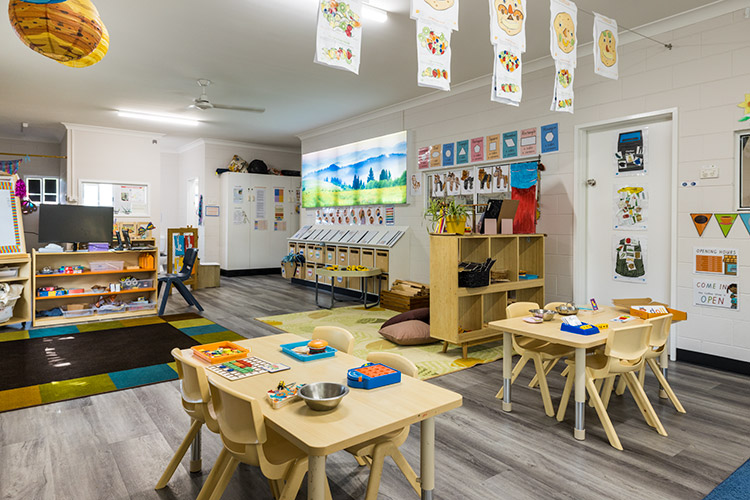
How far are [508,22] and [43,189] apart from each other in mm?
11516

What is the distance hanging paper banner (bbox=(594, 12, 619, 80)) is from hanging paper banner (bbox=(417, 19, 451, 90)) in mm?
1470

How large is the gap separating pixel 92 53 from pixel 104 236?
4.19m

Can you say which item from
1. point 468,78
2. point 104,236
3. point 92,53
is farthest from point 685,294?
point 104,236

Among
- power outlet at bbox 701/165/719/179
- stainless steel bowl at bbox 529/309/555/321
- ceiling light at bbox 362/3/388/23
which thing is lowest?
stainless steel bowl at bbox 529/309/555/321

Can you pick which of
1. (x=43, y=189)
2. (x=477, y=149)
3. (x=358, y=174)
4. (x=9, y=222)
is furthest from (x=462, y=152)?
(x=43, y=189)

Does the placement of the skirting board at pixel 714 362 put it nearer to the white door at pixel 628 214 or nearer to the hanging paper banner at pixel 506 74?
the white door at pixel 628 214

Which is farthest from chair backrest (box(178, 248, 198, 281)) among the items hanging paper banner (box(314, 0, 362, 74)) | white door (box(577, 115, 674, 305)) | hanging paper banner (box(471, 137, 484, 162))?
white door (box(577, 115, 674, 305))

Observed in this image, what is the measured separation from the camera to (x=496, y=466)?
247 centimetres

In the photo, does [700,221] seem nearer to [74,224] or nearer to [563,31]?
[563,31]

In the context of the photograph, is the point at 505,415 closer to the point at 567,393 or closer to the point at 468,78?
the point at 567,393

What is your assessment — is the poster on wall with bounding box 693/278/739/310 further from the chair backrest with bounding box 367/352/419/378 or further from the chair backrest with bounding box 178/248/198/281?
the chair backrest with bounding box 178/248/198/281

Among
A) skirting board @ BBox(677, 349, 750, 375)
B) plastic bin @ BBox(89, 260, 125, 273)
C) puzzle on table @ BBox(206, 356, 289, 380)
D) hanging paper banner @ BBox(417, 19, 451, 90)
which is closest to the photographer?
puzzle on table @ BBox(206, 356, 289, 380)

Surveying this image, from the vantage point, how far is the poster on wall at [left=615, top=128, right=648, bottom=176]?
460 cm

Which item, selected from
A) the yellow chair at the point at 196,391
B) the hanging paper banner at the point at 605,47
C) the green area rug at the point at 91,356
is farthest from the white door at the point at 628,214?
the yellow chair at the point at 196,391
